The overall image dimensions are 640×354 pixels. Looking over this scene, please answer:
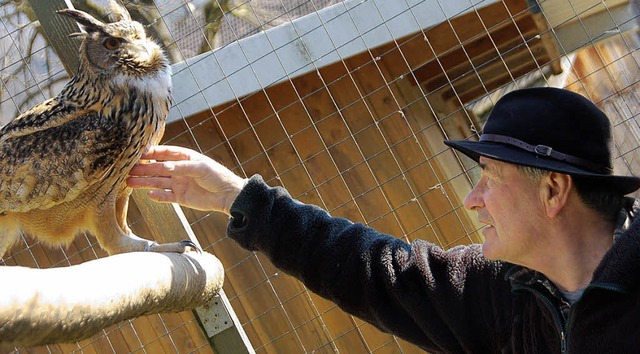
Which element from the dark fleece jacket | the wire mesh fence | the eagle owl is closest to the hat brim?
the dark fleece jacket

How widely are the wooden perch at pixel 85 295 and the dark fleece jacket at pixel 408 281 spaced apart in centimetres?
31

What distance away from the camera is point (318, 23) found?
346 centimetres

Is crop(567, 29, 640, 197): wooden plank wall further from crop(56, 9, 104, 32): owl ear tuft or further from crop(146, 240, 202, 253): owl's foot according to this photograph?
crop(56, 9, 104, 32): owl ear tuft

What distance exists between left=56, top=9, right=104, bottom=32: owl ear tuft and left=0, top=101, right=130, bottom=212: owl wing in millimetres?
292

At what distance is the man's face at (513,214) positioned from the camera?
1.70 m

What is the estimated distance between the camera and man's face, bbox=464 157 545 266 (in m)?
1.70

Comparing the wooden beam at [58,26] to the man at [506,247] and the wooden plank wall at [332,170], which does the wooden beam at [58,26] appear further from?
the wooden plank wall at [332,170]

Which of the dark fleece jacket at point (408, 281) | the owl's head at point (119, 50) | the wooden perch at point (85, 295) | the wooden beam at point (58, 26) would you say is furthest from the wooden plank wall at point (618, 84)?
the wooden perch at point (85, 295)

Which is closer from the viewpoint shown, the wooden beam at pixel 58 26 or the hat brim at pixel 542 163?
the hat brim at pixel 542 163

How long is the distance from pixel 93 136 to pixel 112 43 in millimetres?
354

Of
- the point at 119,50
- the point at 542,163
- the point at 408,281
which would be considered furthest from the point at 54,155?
the point at 542,163

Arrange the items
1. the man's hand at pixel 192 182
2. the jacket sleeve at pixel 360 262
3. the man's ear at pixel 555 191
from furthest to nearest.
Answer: the man's hand at pixel 192 182 → the jacket sleeve at pixel 360 262 → the man's ear at pixel 555 191

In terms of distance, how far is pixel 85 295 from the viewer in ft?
4.06

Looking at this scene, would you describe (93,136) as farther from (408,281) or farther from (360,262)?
(408,281)
